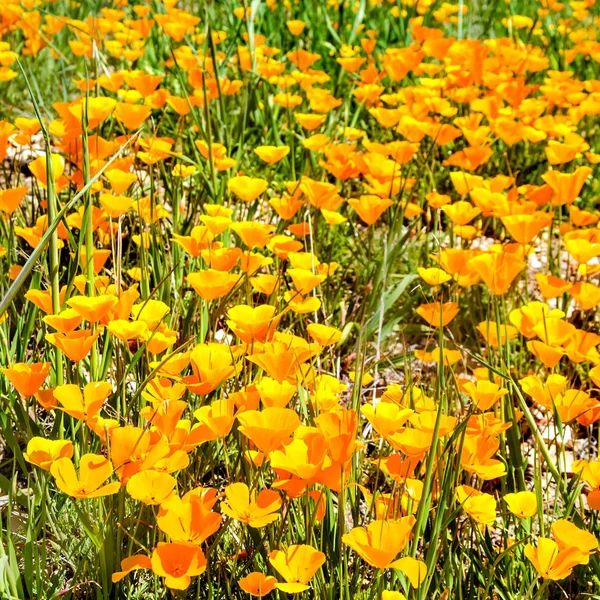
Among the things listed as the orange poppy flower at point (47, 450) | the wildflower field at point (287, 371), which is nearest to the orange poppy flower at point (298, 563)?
the wildflower field at point (287, 371)

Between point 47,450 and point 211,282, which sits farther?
point 211,282

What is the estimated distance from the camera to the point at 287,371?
4.85 ft

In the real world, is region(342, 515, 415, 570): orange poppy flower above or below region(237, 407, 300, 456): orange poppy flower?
below

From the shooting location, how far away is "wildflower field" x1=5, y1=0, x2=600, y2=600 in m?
Result: 1.33

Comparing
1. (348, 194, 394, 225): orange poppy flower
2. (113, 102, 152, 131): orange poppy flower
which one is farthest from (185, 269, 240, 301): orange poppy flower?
(113, 102, 152, 131): orange poppy flower

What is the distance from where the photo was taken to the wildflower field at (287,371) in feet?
4.37

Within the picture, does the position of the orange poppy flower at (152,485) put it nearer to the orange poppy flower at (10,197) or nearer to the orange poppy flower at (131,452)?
the orange poppy flower at (131,452)

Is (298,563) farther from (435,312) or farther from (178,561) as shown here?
(435,312)

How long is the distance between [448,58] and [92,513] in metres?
2.89

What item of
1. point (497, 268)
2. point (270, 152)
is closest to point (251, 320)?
point (497, 268)

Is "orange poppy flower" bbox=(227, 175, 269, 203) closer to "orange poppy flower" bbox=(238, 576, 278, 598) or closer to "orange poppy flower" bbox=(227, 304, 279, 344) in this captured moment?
"orange poppy flower" bbox=(227, 304, 279, 344)

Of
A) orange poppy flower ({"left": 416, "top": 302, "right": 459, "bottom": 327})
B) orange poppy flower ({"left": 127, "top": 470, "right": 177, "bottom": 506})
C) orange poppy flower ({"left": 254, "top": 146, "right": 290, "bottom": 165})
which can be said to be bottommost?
orange poppy flower ({"left": 416, "top": 302, "right": 459, "bottom": 327})

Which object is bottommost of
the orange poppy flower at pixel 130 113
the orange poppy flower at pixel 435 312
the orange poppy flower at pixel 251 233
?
the orange poppy flower at pixel 435 312

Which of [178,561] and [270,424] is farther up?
[270,424]
